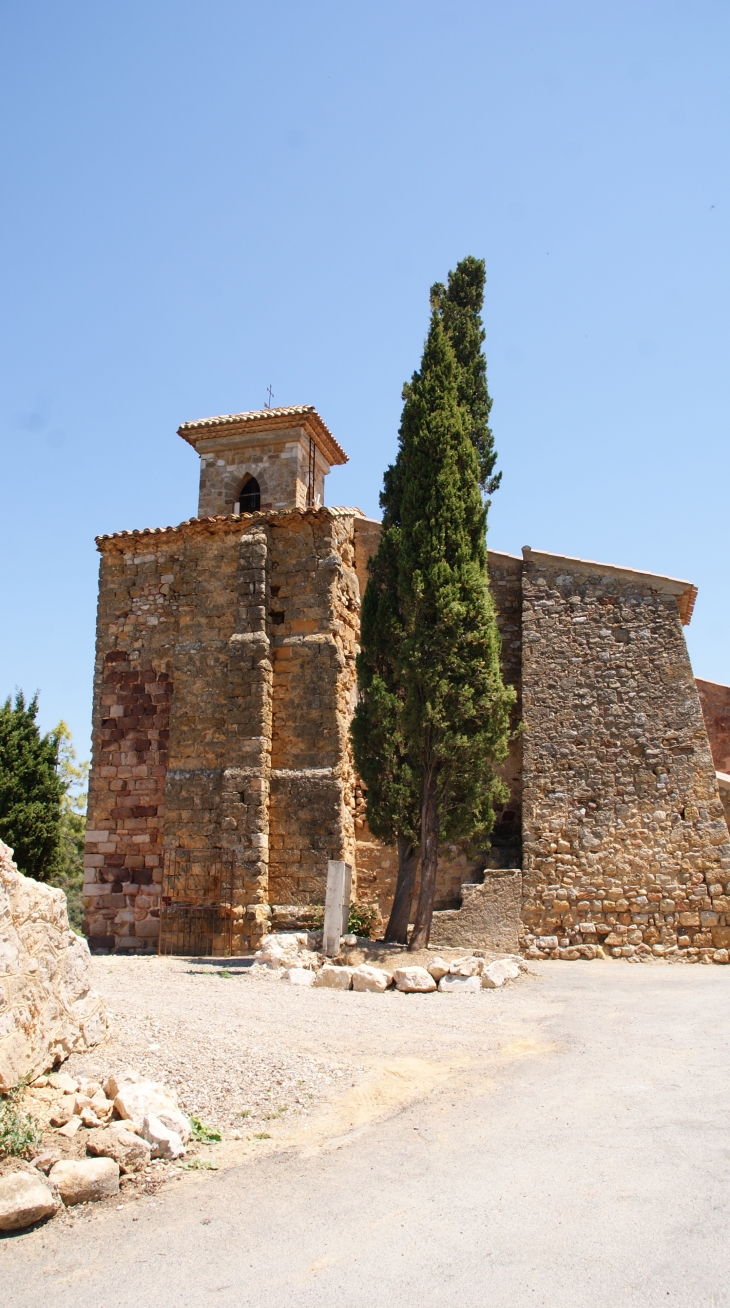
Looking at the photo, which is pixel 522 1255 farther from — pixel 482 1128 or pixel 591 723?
pixel 591 723

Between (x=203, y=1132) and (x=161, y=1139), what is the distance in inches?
15.2

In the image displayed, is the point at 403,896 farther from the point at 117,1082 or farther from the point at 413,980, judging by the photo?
the point at 117,1082

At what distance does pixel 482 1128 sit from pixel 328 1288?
5.93 ft

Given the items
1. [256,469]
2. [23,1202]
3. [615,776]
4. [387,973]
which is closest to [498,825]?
[615,776]

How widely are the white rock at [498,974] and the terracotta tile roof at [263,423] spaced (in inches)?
444

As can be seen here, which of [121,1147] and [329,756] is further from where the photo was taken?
[329,756]

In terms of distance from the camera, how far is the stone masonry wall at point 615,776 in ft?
42.8

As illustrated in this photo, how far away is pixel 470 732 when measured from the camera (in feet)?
39.7

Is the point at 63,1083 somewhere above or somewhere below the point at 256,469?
below

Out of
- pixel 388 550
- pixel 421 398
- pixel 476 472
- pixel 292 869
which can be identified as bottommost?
pixel 292 869

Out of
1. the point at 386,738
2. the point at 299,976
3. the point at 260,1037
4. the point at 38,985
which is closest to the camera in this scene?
the point at 38,985

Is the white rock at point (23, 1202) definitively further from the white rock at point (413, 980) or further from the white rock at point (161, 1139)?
the white rock at point (413, 980)

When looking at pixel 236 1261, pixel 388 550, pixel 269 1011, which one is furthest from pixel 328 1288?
pixel 388 550

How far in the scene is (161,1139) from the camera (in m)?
4.70
